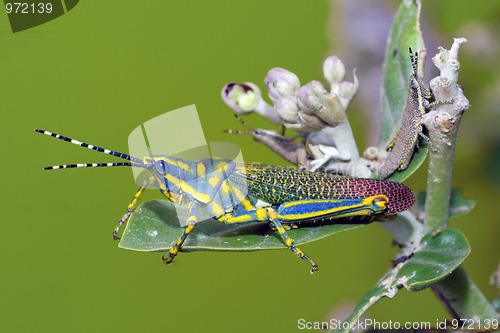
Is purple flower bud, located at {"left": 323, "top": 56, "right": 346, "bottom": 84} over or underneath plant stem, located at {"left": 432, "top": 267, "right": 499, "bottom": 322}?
over

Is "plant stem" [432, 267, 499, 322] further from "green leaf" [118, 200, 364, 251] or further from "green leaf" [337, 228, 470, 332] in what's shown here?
"green leaf" [118, 200, 364, 251]

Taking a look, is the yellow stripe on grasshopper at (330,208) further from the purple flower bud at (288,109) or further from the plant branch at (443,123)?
the purple flower bud at (288,109)

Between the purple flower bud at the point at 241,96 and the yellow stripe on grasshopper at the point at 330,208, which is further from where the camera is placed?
the purple flower bud at the point at 241,96

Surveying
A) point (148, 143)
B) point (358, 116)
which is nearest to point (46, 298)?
point (148, 143)

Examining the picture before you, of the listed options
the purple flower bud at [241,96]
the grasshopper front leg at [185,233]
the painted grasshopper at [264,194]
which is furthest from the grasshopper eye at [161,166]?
the purple flower bud at [241,96]

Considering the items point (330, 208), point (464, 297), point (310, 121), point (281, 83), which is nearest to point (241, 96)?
point (281, 83)

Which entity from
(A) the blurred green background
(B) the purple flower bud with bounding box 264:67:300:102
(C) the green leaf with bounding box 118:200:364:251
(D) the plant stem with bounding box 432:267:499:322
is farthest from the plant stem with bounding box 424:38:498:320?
(A) the blurred green background
